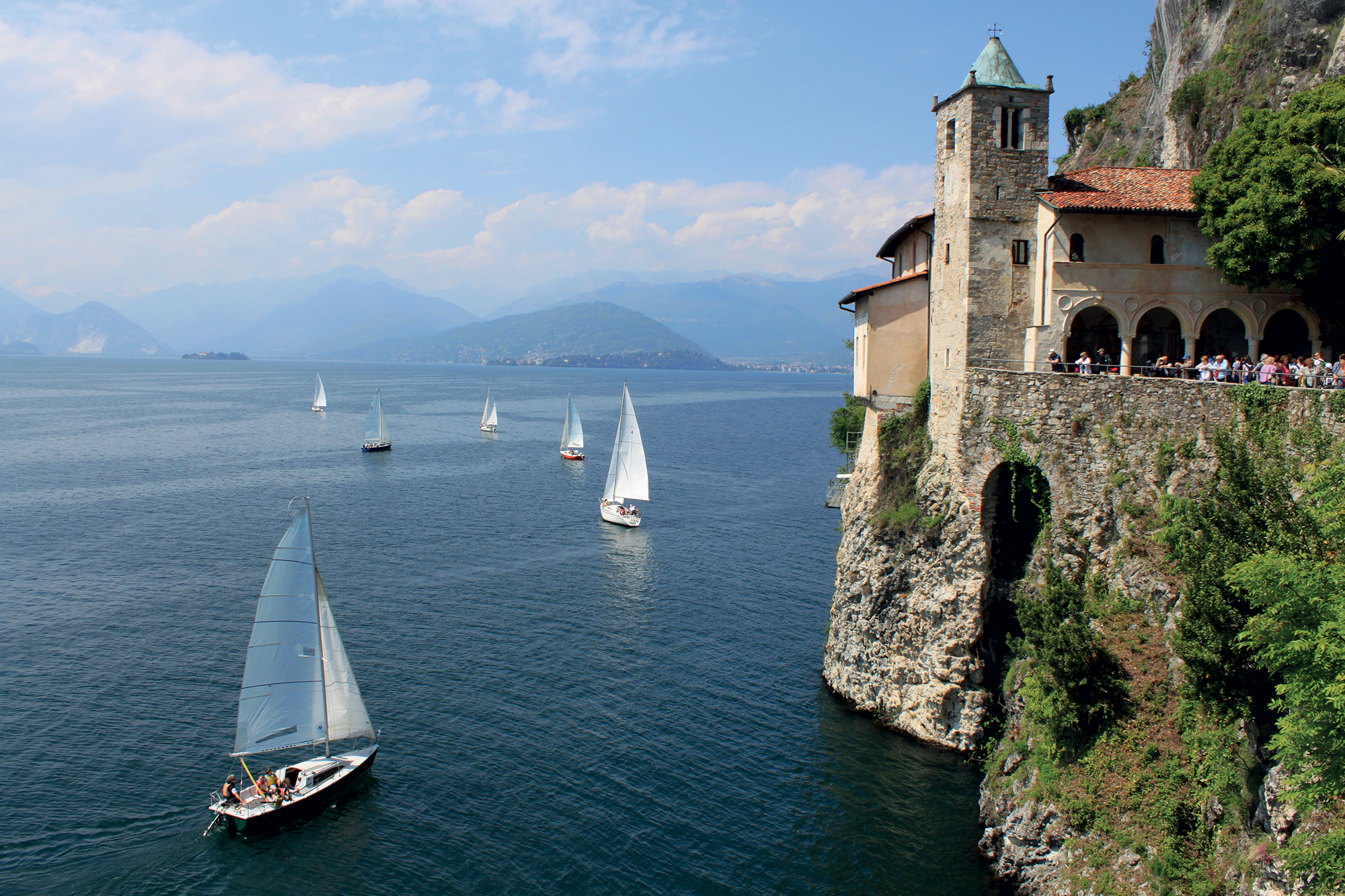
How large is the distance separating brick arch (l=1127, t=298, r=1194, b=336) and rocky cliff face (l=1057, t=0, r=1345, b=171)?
506 inches

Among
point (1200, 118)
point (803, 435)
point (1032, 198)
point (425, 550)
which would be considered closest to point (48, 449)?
point (425, 550)

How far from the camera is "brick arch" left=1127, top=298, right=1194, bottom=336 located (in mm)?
35094

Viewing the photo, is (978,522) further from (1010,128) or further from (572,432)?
(572,432)

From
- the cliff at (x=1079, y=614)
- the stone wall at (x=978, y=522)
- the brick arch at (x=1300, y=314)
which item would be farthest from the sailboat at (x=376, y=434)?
the brick arch at (x=1300, y=314)

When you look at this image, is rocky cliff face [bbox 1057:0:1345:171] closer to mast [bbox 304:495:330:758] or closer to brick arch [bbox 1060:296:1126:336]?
brick arch [bbox 1060:296:1126:336]

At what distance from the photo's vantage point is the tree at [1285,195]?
101 feet

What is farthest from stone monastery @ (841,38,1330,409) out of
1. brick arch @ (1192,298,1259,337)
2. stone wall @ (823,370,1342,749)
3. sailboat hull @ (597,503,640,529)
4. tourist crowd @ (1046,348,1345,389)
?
sailboat hull @ (597,503,640,529)

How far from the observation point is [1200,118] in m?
49.5

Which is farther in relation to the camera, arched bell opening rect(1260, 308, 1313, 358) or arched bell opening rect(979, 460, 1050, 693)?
arched bell opening rect(1260, 308, 1313, 358)

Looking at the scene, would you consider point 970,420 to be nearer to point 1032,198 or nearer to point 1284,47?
point 1032,198

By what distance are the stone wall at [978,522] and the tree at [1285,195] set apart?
8038 millimetres

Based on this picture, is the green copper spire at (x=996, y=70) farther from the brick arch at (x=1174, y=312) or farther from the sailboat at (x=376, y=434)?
the sailboat at (x=376, y=434)

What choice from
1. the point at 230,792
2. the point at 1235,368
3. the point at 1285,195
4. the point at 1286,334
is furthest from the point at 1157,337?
the point at 230,792

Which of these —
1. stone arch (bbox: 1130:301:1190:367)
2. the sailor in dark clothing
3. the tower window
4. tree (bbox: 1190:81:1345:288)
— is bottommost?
the sailor in dark clothing
